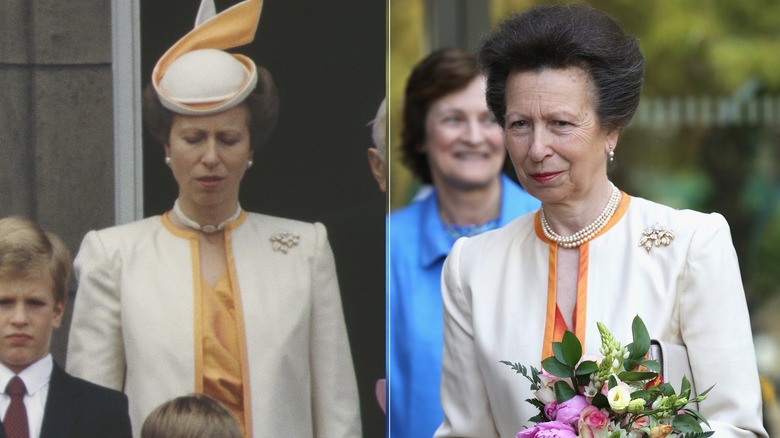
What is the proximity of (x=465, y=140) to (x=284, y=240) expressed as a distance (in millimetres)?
1436

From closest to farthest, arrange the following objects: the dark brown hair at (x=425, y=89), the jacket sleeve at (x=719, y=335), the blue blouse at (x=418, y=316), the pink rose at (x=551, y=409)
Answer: the pink rose at (x=551, y=409), the jacket sleeve at (x=719, y=335), the blue blouse at (x=418, y=316), the dark brown hair at (x=425, y=89)

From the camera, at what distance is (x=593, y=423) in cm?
195

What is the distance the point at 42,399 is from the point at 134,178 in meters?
0.45

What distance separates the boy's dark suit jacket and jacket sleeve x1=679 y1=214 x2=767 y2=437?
3.52 ft

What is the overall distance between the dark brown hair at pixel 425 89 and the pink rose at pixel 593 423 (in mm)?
1911

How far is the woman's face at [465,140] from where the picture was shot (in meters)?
3.73

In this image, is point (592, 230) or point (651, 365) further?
point (592, 230)

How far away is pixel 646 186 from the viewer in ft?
21.1

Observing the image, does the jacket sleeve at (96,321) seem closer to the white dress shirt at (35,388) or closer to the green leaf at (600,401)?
the white dress shirt at (35,388)

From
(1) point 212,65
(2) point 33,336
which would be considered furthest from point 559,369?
(2) point 33,336

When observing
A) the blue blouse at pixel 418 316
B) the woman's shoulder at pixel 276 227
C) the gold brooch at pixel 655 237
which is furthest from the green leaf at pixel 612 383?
the blue blouse at pixel 418 316

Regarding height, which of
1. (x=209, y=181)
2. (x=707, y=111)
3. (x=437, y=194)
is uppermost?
(x=707, y=111)

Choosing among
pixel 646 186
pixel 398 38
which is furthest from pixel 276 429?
pixel 646 186

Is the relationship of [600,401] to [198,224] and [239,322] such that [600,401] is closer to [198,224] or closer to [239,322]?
[239,322]
